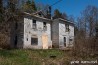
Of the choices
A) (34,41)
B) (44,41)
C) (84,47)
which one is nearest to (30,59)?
(84,47)

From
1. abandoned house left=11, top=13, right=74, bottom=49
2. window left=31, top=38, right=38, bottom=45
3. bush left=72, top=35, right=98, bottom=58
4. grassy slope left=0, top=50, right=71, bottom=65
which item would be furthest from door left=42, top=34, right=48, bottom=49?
grassy slope left=0, top=50, right=71, bottom=65

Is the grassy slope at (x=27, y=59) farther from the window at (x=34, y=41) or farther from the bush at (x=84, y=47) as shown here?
the window at (x=34, y=41)

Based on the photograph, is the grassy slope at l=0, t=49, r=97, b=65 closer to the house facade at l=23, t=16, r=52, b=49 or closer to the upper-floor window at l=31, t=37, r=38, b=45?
the house facade at l=23, t=16, r=52, b=49

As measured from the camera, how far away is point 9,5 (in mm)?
24984

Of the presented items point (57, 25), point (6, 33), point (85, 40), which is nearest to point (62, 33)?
point (57, 25)

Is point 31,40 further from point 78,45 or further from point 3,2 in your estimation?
point 78,45

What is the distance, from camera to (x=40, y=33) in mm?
30188

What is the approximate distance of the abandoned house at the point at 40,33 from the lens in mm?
27672

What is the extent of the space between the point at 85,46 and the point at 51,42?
14.7 m

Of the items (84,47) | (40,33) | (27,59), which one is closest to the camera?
(27,59)

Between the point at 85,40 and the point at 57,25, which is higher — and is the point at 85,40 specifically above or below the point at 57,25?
below

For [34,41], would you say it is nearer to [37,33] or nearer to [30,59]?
[37,33]

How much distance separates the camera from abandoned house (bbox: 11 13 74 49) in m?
27.7

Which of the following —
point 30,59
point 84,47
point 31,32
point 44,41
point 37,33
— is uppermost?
point 31,32
